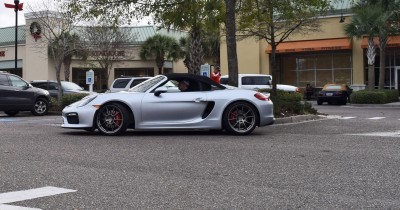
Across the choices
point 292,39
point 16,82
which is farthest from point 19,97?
point 292,39

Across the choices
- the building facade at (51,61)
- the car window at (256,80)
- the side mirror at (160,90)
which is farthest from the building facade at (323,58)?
the side mirror at (160,90)

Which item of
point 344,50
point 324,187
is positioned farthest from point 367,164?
point 344,50

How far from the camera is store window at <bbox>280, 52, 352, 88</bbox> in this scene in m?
37.5

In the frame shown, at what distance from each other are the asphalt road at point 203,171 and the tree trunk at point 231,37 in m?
4.42

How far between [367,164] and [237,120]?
404 centimetres

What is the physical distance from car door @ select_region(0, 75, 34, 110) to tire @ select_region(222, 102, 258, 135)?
10.5 m

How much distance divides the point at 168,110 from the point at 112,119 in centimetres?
120

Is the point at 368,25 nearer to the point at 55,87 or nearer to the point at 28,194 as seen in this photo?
the point at 55,87

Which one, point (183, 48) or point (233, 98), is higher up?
point (183, 48)

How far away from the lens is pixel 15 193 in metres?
5.23

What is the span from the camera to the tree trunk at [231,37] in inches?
564

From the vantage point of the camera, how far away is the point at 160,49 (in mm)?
45344

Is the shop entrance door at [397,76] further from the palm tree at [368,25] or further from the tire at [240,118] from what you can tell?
the tire at [240,118]

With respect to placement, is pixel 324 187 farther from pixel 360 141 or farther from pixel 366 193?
pixel 360 141
